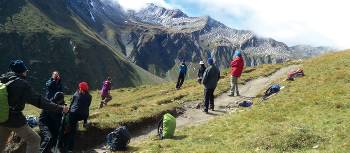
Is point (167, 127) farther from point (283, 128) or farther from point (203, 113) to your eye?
point (203, 113)

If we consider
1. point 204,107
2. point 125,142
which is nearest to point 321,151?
point 125,142

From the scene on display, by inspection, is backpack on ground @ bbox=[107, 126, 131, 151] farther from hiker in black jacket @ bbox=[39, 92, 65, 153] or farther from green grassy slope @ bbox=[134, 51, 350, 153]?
hiker in black jacket @ bbox=[39, 92, 65, 153]

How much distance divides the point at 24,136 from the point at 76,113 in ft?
25.5

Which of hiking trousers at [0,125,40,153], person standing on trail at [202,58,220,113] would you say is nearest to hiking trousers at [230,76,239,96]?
person standing on trail at [202,58,220,113]

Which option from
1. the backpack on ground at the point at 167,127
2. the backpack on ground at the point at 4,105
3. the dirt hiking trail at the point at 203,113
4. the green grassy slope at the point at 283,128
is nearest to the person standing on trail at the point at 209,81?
the dirt hiking trail at the point at 203,113

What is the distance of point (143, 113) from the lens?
33281mm

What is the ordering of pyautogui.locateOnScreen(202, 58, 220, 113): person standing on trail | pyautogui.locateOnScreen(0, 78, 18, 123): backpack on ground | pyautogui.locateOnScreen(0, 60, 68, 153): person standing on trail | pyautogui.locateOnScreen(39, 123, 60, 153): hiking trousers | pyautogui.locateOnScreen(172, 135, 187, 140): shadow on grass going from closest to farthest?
pyautogui.locateOnScreen(0, 78, 18, 123): backpack on ground < pyautogui.locateOnScreen(0, 60, 68, 153): person standing on trail < pyautogui.locateOnScreen(39, 123, 60, 153): hiking trousers < pyautogui.locateOnScreen(172, 135, 187, 140): shadow on grass < pyautogui.locateOnScreen(202, 58, 220, 113): person standing on trail

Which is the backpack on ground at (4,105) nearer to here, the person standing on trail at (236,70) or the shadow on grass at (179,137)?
the shadow on grass at (179,137)

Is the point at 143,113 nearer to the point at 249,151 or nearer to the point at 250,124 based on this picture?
the point at 250,124

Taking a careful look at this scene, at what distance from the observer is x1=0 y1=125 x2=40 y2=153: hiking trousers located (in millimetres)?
16328

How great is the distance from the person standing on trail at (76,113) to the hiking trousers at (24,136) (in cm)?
727

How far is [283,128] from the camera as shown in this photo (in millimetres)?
22984

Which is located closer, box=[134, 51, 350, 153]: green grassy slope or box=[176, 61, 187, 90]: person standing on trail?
box=[134, 51, 350, 153]: green grassy slope

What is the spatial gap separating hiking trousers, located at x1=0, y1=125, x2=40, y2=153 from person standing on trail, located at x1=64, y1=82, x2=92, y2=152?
727 centimetres
